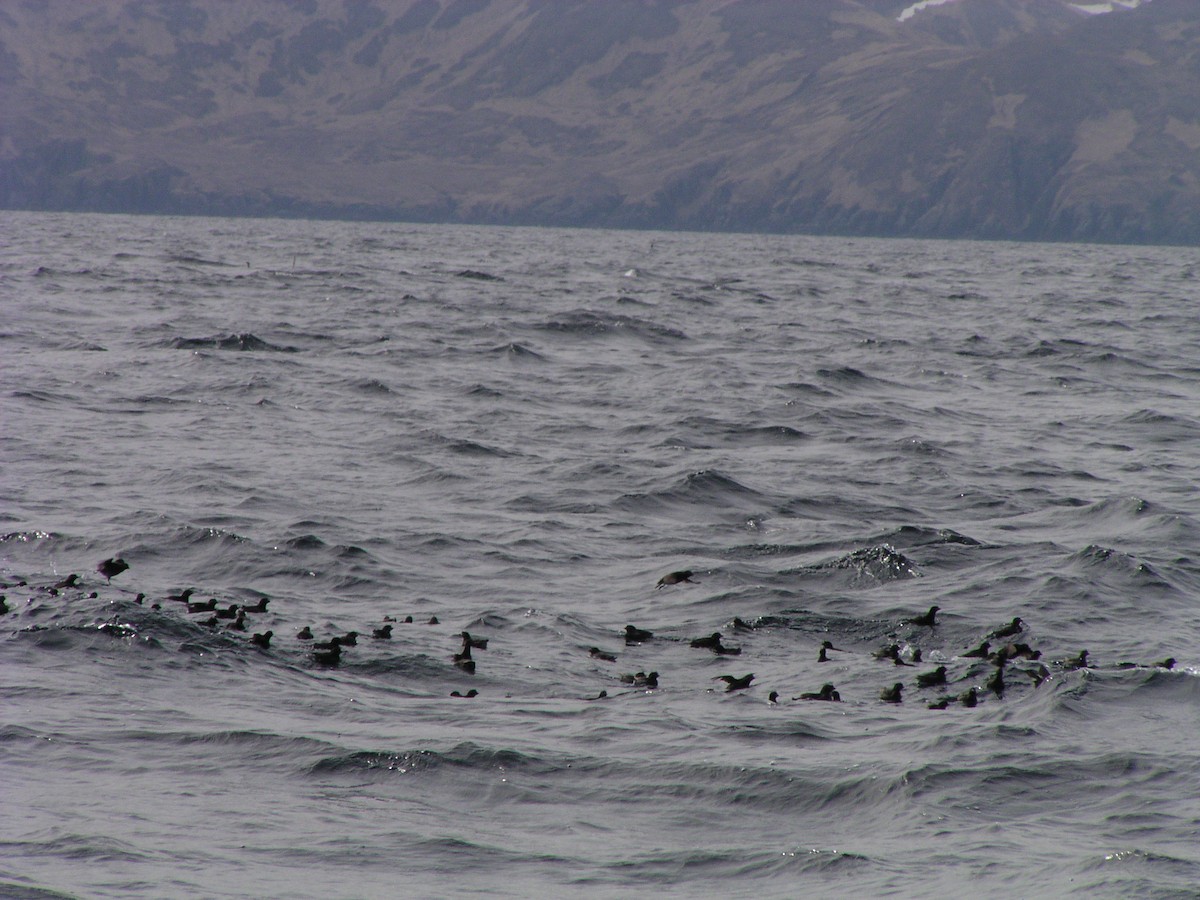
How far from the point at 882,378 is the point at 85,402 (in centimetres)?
1831

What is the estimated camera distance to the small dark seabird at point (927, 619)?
12.5 meters

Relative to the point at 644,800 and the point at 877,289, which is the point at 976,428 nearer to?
the point at 644,800

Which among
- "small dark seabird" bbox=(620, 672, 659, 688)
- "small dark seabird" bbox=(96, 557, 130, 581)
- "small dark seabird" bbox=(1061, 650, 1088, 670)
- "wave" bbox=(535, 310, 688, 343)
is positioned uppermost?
"wave" bbox=(535, 310, 688, 343)

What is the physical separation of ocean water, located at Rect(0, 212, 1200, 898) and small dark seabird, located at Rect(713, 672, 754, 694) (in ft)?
0.29

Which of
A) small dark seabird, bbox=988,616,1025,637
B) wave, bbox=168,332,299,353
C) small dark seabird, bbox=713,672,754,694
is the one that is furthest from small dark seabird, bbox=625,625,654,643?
wave, bbox=168,332,299,353

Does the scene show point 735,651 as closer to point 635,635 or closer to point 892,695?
point 635,635

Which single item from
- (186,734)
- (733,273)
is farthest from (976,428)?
(733,273)

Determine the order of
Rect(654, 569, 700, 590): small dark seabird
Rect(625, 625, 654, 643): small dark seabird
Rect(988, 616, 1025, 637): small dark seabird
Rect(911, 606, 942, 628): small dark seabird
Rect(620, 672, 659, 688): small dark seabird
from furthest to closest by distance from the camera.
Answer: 1. Rect(654, 569, 700, 590): small dark seabird
2. Rect(911, 606, 942, 628): small dark seabird
3. Rect(988, 616, 1025, 637): small dark seabird
4. Rect(625, 625, 654, 643): small dark seabird
5. Rect(620, 672, 659, 688): small dark seabird

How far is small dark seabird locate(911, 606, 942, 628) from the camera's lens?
41.1 ft

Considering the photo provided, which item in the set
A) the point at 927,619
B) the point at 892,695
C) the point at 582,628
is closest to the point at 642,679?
the point at 582,628

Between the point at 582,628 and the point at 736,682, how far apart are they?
2.02m

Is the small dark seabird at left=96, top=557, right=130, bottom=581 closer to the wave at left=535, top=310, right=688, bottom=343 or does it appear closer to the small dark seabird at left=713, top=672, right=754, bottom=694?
the small dark seabird at left=713, top=672, right=754, bottom=694

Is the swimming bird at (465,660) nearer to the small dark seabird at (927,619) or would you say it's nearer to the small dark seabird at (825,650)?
the small dark seabird at (825,650)

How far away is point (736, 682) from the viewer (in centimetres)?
1065
